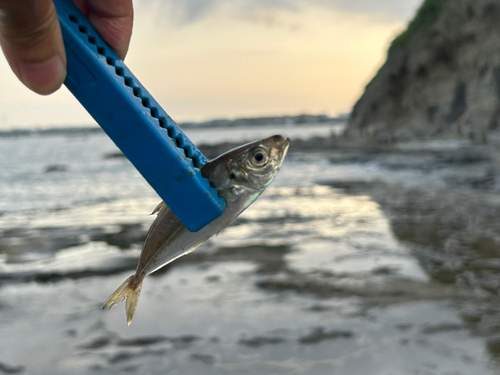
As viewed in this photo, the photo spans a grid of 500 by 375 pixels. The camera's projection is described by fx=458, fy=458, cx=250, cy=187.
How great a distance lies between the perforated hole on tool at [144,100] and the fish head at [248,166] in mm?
92

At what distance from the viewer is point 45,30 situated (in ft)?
3.63

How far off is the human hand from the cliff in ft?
97.9

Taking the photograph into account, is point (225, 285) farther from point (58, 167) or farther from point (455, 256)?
point (58, 167)

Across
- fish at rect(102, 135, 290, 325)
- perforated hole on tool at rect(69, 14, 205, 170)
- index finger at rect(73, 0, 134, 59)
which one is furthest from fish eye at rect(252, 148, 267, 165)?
index finger at rect(73, 0, 134, 59)

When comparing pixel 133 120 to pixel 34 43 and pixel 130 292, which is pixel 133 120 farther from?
pixel 130 292

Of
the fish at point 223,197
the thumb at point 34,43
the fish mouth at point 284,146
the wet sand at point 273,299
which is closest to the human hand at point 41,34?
the thumb at point 34,43

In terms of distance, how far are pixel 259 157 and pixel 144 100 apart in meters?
0.43

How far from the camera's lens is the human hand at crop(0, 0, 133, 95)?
1030mm

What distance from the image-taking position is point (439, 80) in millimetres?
37375

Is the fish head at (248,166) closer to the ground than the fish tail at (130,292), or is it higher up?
higher up

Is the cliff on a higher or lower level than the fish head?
higher

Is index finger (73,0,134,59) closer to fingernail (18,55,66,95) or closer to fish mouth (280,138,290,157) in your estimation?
fingernail (18,55,66,95)

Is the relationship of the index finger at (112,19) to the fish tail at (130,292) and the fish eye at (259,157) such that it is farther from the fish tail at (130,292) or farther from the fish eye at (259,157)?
the fish tail at (130,292)

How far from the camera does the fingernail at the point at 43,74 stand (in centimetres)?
115
